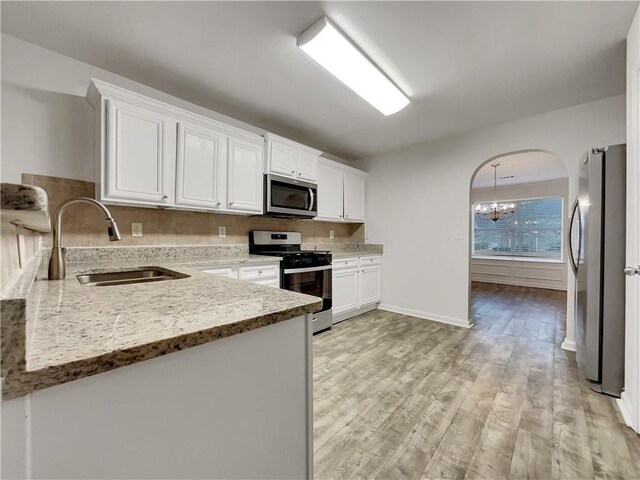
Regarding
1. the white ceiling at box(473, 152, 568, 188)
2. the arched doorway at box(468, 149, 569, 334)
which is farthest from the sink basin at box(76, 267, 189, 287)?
the white ceiling at box(473, 152, 568, 188)

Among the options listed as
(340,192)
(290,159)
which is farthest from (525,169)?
(290,159)

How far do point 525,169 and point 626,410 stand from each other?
15.8ft

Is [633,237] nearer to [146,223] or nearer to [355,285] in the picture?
[355,285]

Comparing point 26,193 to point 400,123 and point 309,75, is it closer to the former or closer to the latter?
point 309,75

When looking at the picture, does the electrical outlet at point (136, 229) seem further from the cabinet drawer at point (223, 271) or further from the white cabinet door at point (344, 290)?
the white cabinet door at point (344, 290)

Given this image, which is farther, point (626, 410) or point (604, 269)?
point (604, 269)

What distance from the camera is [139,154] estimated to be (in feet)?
6.95

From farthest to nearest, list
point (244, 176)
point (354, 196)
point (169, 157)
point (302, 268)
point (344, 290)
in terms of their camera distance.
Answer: point (354, 196), point (344, 290), point (302, 268), point (244, 176), point (169, 157)

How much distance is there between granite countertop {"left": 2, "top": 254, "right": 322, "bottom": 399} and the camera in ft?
1.20

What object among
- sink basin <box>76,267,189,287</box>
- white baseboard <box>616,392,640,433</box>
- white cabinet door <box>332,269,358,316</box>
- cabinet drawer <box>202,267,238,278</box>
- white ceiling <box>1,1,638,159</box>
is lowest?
white baseboard <box>616,392,640,433</box>

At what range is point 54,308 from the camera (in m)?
0.70

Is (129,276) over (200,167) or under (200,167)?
under

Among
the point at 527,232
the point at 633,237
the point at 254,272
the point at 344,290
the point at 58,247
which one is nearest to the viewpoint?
the point at 58,247

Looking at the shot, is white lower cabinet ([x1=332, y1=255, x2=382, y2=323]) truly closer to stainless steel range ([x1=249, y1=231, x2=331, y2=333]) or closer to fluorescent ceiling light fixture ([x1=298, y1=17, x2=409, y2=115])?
stainless steel range ([x1=249, y1=231, x2=331, y2=333])
